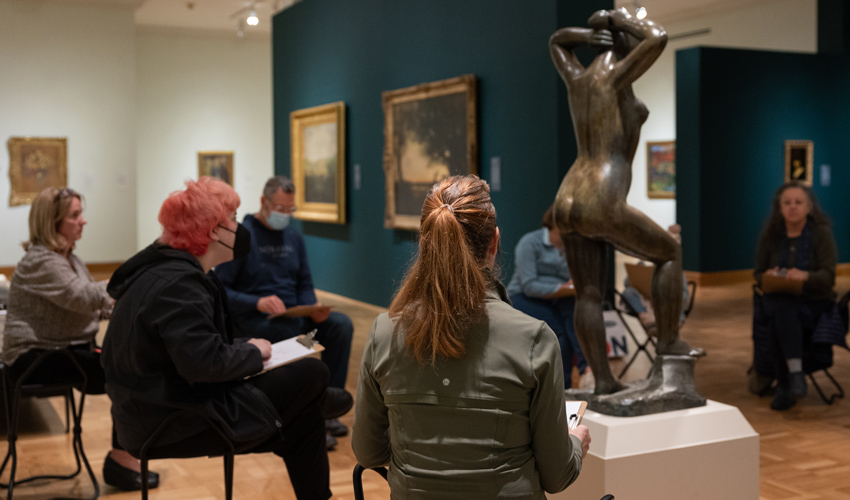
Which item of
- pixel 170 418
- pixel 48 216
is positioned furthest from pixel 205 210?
pixel 48 216

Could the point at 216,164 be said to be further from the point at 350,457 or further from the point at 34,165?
the point at 350,457

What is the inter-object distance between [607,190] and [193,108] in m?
14.6

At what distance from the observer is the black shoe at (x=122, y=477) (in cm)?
393

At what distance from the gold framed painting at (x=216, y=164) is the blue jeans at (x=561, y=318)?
40.0ft

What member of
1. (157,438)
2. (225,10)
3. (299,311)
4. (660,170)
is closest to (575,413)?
(157,438)

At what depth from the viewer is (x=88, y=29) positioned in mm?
13492

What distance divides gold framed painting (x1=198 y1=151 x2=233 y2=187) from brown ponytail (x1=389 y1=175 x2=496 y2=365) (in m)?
15.3

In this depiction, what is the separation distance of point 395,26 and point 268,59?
27.8 ft

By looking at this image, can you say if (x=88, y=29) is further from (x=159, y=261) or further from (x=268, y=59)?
(x=159, y=261)

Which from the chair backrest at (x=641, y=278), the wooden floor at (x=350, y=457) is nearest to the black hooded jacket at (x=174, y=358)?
the wooden floor at (x=350, y=457)

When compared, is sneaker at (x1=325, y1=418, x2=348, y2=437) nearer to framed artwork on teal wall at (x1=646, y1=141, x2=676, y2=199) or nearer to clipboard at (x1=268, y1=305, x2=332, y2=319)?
clipboard at (x1=268, y1=305, x2=332, y2=319)

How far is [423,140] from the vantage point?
8828 mm

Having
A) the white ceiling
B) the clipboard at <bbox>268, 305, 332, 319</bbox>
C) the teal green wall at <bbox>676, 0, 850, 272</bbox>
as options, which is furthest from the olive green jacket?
the white ceiling

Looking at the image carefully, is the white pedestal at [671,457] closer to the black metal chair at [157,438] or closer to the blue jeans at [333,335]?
the black metal chair at [157,438]
